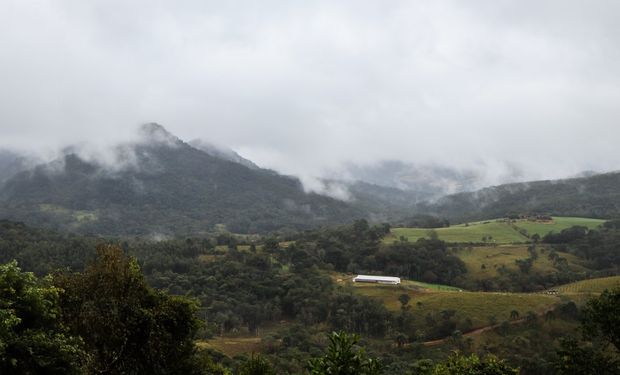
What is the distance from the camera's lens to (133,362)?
82.1ft

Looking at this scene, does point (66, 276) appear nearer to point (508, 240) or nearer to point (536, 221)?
point (508, 240)

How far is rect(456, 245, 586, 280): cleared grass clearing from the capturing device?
417 ft

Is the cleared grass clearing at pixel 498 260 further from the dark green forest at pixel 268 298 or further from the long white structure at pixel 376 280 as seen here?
the long white structure at pixel 376 280

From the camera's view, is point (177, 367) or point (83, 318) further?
point (177, 367)

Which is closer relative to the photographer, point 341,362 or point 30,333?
point 30,333

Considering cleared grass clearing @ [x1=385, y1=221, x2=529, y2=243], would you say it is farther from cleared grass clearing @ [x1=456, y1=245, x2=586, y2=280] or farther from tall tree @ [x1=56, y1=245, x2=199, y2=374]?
tall tree @ [x1=56, y1=245, x2=199, y2=374]

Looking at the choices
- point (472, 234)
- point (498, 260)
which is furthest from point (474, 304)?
point (472, 234)

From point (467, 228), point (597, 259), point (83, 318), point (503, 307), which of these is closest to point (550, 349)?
point (503, 307)

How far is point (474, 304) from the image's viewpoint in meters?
99.8

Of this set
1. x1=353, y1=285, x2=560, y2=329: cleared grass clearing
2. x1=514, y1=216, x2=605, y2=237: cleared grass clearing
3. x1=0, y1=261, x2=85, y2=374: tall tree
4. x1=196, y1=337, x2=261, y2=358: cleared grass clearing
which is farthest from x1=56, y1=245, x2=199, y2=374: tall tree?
x1=514, y1=216, x2=605, y2=237: cleared grass clearing

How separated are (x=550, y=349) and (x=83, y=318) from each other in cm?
7732

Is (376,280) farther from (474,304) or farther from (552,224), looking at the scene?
(552,224)

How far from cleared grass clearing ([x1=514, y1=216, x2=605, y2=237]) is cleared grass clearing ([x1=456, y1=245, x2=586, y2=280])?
27230 mm

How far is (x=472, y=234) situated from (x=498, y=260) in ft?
108
